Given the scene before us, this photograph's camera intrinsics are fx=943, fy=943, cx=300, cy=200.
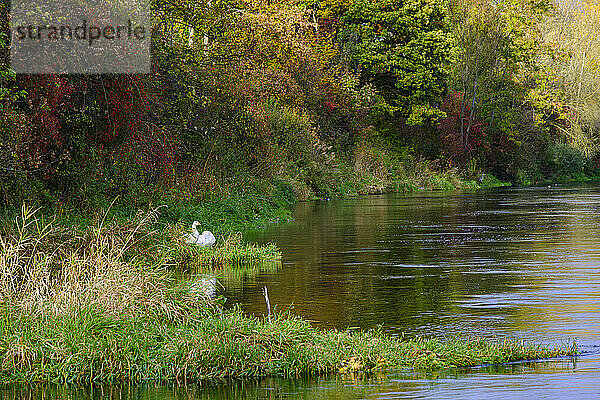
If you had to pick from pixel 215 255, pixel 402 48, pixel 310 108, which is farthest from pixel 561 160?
pixel 215 255

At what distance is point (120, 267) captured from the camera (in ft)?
35.1

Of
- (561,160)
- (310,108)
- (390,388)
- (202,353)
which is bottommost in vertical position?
(390,388)

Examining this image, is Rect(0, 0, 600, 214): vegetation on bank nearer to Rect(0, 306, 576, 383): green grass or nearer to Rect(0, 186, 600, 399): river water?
Rect(0, 186, 600, 399): river water

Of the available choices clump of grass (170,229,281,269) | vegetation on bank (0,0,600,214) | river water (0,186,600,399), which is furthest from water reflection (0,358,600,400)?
clump of grass (170,229,281,269)

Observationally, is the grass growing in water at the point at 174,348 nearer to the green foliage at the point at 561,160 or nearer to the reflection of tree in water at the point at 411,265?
the reflection of tree in water at the point at 411,265

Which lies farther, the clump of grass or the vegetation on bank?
the vegetation on bank

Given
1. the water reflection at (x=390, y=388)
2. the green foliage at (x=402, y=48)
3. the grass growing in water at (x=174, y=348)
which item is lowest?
the water reflection at (x=390, y=388)

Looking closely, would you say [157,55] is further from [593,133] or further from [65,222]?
[593,133]

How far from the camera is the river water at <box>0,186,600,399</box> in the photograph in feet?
27.7

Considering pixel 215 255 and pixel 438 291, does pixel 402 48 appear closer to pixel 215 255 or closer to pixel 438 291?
pixel 215 255

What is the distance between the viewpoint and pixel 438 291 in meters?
14.2

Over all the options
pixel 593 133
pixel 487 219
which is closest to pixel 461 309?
A: pixel 487 219

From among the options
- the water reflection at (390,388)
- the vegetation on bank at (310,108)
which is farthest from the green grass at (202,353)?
the vegetation on bank at (310,108)

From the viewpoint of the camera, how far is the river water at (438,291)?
332 inches
